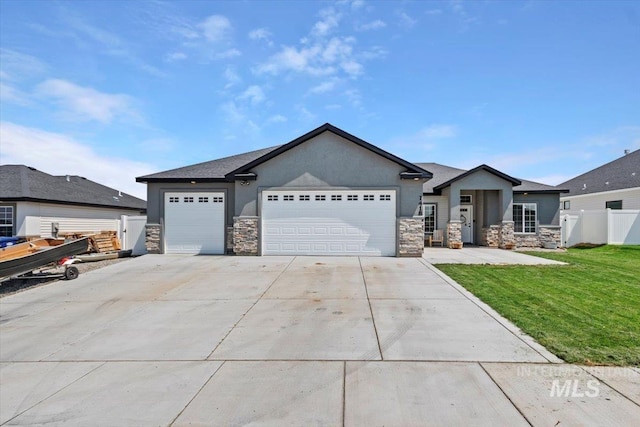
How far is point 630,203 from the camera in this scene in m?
19.0

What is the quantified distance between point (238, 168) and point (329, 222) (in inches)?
185

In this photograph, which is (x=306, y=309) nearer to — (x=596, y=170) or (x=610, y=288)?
(x=610, y=288)

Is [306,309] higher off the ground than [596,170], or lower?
lower

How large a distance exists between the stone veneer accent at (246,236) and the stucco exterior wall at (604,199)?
2193 cm

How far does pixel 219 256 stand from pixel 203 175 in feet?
12.3

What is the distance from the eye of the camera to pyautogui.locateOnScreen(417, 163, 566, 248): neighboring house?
53.2ft

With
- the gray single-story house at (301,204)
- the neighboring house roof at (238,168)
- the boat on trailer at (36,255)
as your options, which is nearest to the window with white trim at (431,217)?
the gray single-story house at (301,204)

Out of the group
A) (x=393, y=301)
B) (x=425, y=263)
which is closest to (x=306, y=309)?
(x=393, y=301)

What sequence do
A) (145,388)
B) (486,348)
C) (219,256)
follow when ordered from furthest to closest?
(219,256) → (486,348) → (145,388)

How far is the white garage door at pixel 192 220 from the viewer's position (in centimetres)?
1426

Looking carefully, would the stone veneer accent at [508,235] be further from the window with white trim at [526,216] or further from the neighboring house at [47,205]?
the neighboring house at [47,205]

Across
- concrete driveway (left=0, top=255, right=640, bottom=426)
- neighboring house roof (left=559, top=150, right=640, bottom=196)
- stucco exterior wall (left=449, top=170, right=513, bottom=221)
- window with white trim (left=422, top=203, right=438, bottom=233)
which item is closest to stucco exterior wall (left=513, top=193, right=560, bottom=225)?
stucco exterior wall (left=449, top=170, right=513, bottom=221)

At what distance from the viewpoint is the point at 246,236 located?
1350cm

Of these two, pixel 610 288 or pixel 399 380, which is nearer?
pixel 399 380
